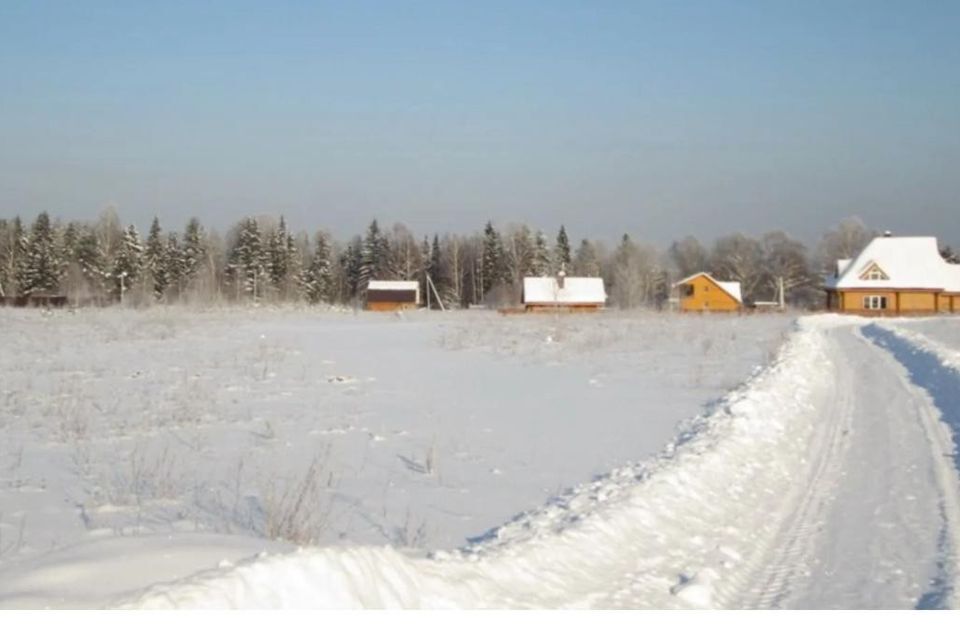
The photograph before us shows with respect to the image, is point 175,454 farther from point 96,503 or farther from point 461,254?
point 461,254

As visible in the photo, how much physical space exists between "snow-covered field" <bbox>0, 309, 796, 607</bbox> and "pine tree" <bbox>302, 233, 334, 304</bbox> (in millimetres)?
70613

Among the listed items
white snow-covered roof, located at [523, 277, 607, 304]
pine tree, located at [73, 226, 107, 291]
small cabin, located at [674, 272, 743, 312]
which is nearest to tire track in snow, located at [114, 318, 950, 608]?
white snow-covered roof, located at [523, 277, 607, 304]

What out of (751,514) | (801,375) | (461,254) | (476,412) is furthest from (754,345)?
(461,254)

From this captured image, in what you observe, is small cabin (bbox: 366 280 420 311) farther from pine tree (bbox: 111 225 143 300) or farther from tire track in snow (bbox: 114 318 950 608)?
tire track in snow (bbox: 114 318 950 608)

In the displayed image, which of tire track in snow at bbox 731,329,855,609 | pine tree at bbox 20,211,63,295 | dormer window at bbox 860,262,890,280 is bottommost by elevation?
tire track in snow at bbox 731,329,855,609

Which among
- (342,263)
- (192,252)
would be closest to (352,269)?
(342,263)

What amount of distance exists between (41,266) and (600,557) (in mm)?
84642

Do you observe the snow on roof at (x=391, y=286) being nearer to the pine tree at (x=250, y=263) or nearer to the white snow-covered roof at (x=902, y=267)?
the pine tree at (x=250, y=263)

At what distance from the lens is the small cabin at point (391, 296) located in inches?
→ 3462

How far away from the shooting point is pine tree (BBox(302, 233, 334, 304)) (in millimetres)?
96250

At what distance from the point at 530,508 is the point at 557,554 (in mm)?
1757

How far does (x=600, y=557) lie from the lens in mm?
6527

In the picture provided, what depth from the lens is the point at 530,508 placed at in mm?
8164

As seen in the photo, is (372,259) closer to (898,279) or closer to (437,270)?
(437,270)
